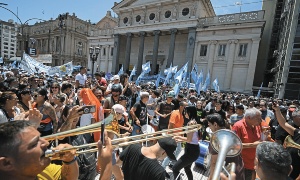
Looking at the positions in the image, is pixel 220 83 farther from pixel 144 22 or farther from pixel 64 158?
pixel 64 158

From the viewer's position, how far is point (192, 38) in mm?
29875

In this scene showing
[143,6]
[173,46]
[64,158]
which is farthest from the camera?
[143,6]

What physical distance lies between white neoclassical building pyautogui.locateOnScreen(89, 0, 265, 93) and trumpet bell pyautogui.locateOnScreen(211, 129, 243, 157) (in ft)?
87.5

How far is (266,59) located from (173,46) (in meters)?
14.1

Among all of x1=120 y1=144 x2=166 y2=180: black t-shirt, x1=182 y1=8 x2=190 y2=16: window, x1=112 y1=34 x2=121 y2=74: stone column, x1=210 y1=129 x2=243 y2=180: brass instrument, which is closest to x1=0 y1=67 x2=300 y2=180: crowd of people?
x1=120 y1=144 x2=166 y2=180: black t-shirt

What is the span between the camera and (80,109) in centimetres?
242

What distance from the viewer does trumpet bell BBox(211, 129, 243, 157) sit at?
1827 millimetres

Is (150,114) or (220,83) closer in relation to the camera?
(150,114)

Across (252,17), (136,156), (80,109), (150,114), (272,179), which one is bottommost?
(150,114)

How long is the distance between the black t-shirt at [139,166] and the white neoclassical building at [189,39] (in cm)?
2680

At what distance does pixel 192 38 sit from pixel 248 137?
2829cm

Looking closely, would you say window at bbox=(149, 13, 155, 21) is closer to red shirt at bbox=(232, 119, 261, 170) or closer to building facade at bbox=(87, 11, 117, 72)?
building facade at bbox=(87, 11, 117, 72)

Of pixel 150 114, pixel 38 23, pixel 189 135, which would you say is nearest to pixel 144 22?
pixel 150 114

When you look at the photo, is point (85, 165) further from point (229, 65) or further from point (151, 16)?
point (151, 16)
